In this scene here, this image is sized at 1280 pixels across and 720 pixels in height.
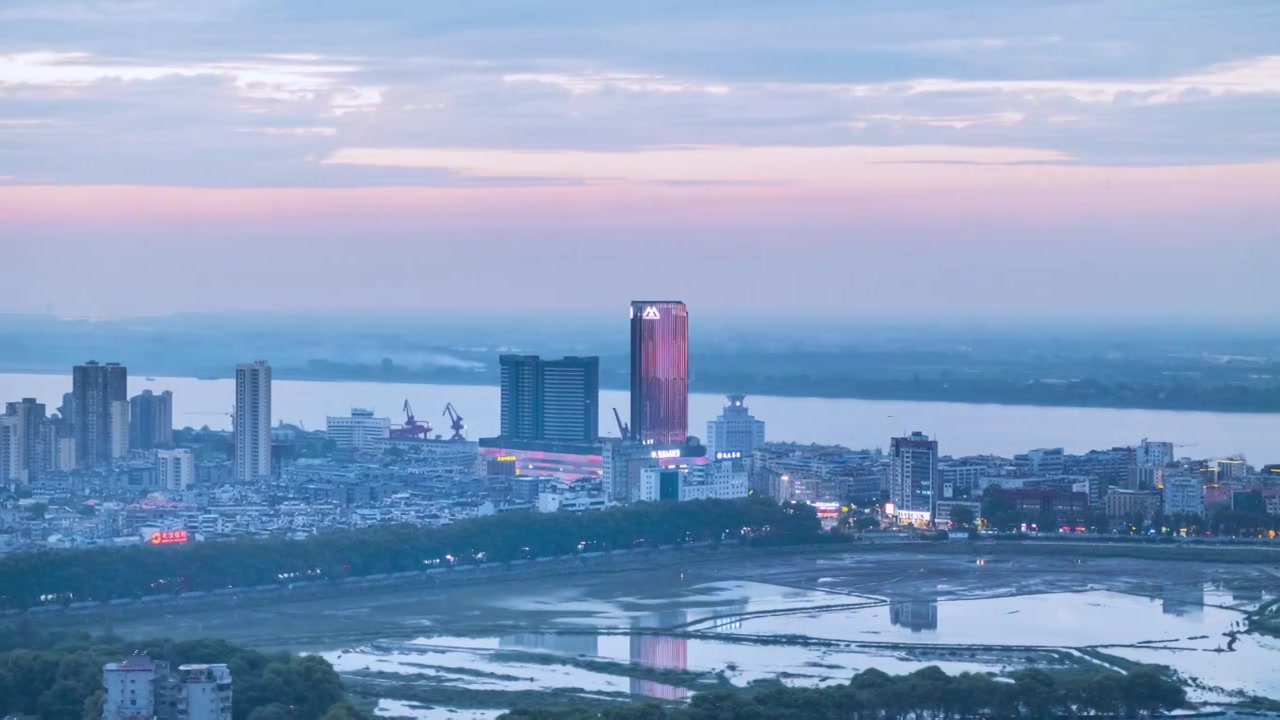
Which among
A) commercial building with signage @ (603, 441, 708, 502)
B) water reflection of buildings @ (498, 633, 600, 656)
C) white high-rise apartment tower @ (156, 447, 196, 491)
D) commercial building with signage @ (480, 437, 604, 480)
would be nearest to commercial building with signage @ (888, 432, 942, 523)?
commercial building with signage @ (603, 441, 708, 502)

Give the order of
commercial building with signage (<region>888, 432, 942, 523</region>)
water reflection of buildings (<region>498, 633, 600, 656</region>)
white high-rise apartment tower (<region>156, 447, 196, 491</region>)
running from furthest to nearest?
white high-rise apartment tower (<region>156, 447, 196, 491</region>)
commercial building with signage (<region>888, 432, 942, 523</region>)
water reflection of buildings (<region>498, 633, 600, 656</region>)

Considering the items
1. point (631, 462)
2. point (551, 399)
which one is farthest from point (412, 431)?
point (631, 462)

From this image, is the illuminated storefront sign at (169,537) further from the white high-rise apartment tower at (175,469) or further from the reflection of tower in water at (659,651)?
the white high-rise apartment tower at (175,469)

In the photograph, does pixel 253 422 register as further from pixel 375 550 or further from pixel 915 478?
pixel 375 550

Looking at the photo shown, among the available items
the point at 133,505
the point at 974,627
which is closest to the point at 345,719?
the point at 974,627

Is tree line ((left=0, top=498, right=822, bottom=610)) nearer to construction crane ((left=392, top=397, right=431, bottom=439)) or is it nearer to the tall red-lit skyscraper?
the tall red-lit skyscraper

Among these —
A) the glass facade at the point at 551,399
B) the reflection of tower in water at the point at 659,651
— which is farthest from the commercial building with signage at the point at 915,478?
the reflection of tower in water at the point at 659,651

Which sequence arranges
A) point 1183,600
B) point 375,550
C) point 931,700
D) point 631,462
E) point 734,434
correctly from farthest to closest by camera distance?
point 734,434 → point 631,462 → point 375,550 → point 1183,600 → point 931,700
